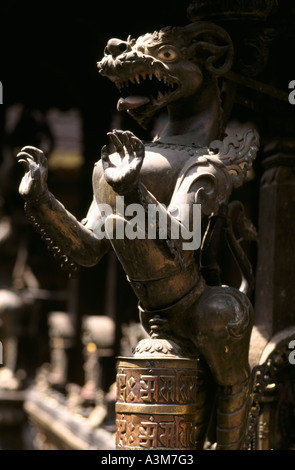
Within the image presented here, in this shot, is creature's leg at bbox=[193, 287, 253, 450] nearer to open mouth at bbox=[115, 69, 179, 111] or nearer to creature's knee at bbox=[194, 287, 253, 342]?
creature's knee at bbox=[194, 287, 253, 342]

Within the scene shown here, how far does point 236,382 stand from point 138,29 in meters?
2.13

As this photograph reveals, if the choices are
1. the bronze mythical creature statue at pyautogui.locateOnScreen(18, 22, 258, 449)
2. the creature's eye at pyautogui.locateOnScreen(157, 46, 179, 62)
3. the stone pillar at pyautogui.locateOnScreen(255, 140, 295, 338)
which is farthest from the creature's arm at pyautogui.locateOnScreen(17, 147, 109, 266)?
the stone pillar at pyautogui.locateOnScreen(255, 140, 295, 338)

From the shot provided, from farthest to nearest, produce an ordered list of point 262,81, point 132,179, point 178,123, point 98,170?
point 262,81, point 178,123, point 98,170, point 132,179

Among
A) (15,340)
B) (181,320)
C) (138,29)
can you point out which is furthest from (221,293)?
(15,340)

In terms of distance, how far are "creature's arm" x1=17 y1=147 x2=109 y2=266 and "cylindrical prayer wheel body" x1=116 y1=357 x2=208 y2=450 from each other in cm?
40

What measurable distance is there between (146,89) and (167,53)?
0.17 metres

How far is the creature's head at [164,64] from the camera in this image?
330 centimetres

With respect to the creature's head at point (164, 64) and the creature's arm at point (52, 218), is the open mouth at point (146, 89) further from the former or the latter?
the creature's arm at point (52, 218)

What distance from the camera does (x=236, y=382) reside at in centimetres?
342

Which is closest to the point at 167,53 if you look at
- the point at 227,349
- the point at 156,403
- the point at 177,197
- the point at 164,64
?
the point at 164,64

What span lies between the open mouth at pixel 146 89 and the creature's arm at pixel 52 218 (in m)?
0.38

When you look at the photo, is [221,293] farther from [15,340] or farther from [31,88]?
[15,340]

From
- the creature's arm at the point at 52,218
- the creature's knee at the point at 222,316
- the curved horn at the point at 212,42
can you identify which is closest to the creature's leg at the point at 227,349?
the creature's knee at the point at 222,316
